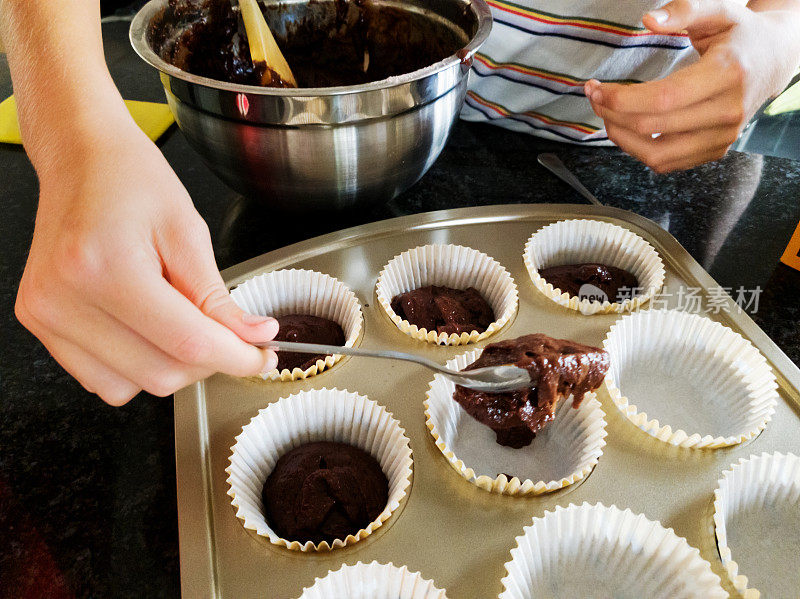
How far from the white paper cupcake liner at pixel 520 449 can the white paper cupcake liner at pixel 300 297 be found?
30cm

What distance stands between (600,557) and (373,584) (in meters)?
0.43

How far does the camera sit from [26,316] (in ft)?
2.75

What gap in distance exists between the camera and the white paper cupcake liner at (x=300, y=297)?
4.79 feet

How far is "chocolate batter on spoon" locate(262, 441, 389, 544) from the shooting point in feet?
3.59

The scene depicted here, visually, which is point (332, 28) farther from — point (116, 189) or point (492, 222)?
point (116, 189)

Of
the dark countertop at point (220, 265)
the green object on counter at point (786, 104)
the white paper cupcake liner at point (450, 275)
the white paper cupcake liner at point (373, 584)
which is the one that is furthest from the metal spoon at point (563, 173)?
the green object on counter at point (786, 104)

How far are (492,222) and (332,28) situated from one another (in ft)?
2.36

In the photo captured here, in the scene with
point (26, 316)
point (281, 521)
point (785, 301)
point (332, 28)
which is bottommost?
point (281, 521)

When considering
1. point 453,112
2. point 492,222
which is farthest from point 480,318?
point 453,112

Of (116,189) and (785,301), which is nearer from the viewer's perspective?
(116,189)

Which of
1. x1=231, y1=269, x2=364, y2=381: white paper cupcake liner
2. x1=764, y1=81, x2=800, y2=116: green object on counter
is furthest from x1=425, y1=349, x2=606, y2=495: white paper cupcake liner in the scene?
x1=764, y1=81, x2=800, y2=116: green object on counter

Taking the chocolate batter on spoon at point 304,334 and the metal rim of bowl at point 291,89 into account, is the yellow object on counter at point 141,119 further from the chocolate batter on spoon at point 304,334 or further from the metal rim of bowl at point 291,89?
the chocolate batter on spoon at point 304,334

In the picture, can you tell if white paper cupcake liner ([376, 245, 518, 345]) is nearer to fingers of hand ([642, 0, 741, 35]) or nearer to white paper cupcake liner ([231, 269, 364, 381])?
white paper cupcake liner ([231, 269, 364, 381])

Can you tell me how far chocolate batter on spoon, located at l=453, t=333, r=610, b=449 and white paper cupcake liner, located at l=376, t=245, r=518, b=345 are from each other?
0.26 meters
